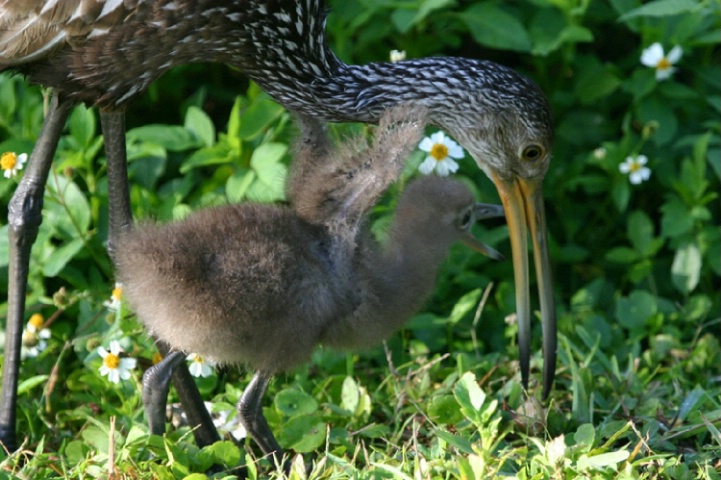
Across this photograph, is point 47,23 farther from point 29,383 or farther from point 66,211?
point 29,383

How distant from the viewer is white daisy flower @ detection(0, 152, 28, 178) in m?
3.73

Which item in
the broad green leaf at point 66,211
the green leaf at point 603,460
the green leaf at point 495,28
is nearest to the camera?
the green leaf at point 603,460

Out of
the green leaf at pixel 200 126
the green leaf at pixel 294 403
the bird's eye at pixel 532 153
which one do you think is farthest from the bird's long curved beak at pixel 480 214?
the green leaf at pixel 200 126

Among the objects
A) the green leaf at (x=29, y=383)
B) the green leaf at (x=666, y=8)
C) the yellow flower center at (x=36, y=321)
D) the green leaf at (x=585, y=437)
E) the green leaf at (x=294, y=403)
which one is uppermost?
the green leaf at (x=666, y=8)

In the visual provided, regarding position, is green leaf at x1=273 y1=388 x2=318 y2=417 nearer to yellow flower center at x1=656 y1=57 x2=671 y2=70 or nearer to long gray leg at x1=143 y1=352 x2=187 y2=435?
long gray leg at x1=143 y1=352 x2=187 y2=435

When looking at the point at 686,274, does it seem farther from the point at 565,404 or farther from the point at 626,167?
the point at 565,404

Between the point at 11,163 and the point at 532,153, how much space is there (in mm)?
1728

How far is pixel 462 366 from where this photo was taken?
154 inches

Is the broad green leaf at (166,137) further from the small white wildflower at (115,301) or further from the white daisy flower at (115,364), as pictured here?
the white daisy flower at (115,364)

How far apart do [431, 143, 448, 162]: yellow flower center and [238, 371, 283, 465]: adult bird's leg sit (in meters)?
1.04

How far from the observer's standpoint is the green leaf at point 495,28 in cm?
452

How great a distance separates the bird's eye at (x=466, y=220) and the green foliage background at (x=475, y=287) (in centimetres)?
33

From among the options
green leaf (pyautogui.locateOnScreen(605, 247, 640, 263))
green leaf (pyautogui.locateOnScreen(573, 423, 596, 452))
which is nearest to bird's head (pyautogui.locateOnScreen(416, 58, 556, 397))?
green leaf (pyautogui.locateOnScreen(573, 423, 596, 452))

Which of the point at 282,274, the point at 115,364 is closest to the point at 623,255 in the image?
the point at 282,274
